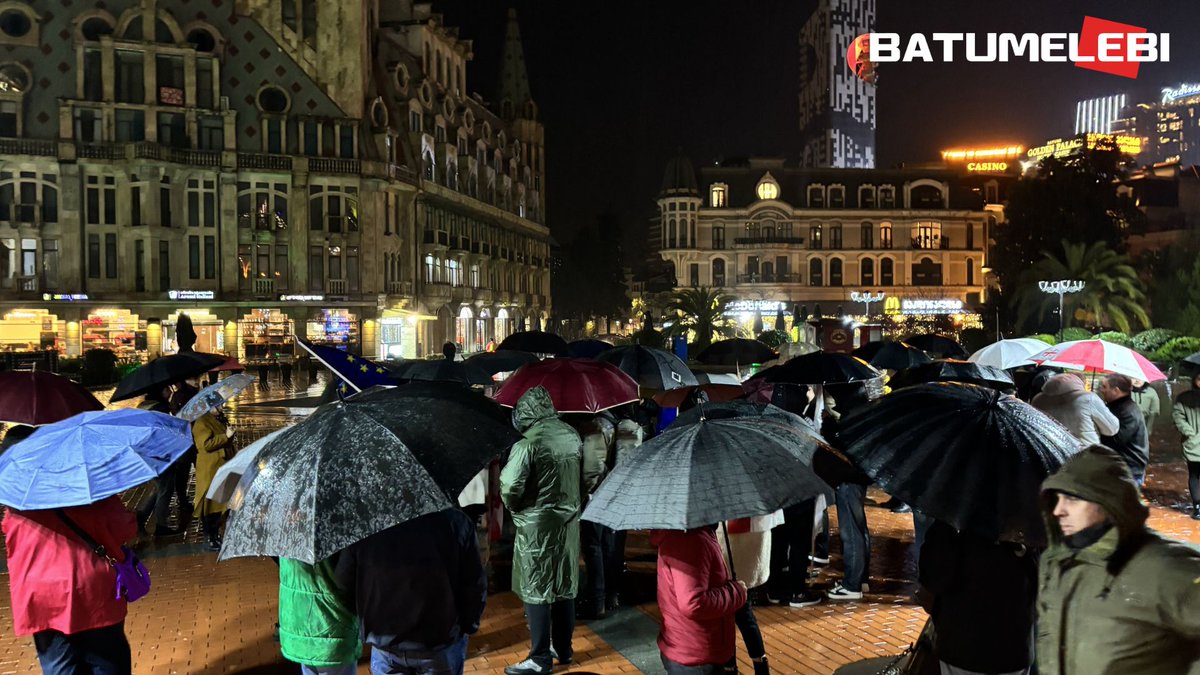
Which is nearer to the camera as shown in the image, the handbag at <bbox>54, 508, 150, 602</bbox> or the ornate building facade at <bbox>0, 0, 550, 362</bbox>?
the handbag at <bbox>54, 508, 150, 602</bbox>

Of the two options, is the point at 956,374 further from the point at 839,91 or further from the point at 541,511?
the point at 839,91

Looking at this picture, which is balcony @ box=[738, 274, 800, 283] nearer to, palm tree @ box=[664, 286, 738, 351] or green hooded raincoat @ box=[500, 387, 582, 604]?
palm tree @ box=[664, 286, 738, 351]

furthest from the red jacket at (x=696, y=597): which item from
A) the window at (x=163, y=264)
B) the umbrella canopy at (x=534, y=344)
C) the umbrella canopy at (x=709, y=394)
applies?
the window at (x=163, y=264)

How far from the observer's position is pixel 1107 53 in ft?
117

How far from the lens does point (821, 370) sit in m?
8.05

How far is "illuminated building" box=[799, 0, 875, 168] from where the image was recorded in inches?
5443

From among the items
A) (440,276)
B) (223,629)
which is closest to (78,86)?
(440,276)

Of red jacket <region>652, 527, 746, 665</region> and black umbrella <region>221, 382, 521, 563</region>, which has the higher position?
black umbrella <region>221, 382, 521, 563</region>

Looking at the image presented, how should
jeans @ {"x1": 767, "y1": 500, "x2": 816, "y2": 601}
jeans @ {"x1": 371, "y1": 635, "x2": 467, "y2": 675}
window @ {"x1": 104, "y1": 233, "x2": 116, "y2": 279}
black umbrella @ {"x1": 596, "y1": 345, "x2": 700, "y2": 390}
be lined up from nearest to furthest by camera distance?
jeans @ {"x1": 371, "y1": 635, "x2": 467, "y2": 675} < jeans @ {"x1": 767, "y1": 500, "x2": 816, "y2": 601} < black umbrella @ {"x1": 596, "y1": 345, "x2": 700, "y2": 390} < window @ {"x1": 104, "y1": 233, "x2": 116, "y2": 279}

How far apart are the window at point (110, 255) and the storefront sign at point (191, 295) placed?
2.72 metres

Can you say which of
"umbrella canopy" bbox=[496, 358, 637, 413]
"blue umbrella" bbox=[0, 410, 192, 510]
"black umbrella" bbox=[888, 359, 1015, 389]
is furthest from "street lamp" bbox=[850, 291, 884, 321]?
"blue umbrella" bbox=[0, 410, 192, 510]

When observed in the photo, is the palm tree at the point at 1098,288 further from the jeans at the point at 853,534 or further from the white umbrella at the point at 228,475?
the white umbrella at the point at 228,475

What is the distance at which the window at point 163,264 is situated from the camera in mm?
40531

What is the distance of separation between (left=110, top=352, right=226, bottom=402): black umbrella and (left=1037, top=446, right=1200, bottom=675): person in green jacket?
340 inches
